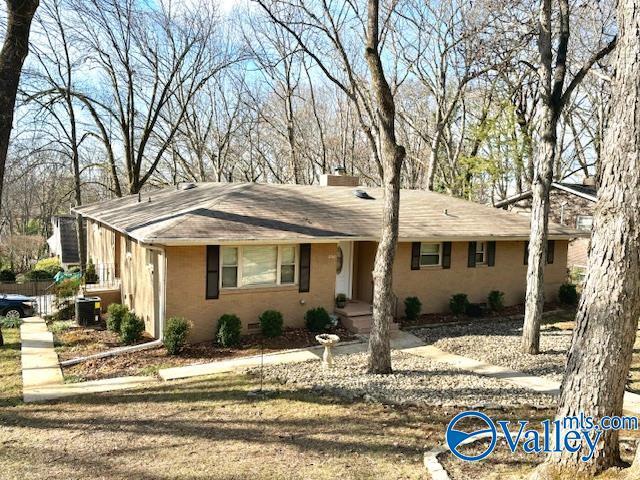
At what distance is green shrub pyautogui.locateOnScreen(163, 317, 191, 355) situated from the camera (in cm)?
988

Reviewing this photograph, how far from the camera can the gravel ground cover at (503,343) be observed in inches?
375

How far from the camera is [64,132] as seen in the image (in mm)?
22797

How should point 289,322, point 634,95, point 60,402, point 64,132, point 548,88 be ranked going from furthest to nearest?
point 64,132 → point 289,322 → point 548,88 → point 60,402 → point 634,95

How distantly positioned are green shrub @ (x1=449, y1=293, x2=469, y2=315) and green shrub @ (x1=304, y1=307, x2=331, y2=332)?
4.41 meters

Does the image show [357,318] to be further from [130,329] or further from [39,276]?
[39,276]

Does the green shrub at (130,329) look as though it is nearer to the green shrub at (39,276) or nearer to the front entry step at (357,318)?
the front entry step at (357,318)

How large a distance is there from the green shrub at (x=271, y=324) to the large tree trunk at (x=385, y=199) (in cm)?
313

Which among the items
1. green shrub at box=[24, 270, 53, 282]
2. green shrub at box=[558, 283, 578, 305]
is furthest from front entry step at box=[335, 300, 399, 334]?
green shrub at box=[24, 270, 53, 282]

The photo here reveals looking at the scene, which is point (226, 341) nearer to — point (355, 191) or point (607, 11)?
point (355, 191)

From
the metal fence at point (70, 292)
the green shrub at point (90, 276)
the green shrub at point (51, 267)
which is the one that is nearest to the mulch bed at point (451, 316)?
the metal fence at point (70, 292)

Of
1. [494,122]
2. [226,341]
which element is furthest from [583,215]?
[226,341]

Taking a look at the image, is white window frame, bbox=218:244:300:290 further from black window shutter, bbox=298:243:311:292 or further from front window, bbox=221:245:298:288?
black window shutter, bbox=298:243:311:292

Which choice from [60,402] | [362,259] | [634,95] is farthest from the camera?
[362,259]

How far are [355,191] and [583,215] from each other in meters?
13.6
